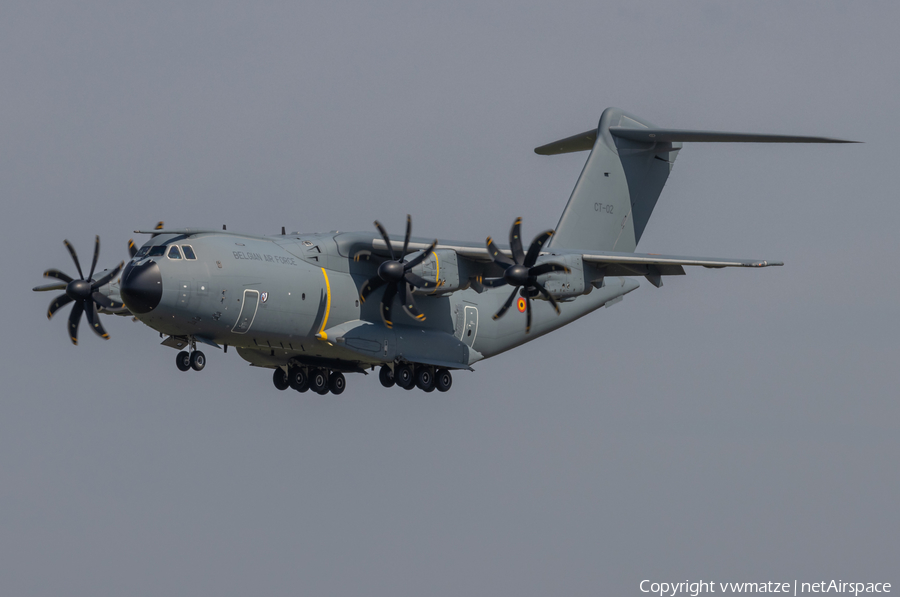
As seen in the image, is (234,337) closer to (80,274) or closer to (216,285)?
(216,285)

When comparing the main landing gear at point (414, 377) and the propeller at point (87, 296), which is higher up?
the propeller at point (87, 296)

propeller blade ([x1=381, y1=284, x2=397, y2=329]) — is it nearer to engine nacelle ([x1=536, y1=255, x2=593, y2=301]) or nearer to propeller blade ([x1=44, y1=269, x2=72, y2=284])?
engine nacelle ([x1=536, y1=255, x2=593, y2=301])

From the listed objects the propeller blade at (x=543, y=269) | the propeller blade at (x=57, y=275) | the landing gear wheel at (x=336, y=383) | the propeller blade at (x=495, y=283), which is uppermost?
the propeller blade at (x=543, y=269)

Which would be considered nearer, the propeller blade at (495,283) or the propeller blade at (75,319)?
the propeller blade at (495,283)

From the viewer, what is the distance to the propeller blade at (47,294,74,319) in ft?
83.7

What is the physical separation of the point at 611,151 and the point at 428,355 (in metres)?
7.95

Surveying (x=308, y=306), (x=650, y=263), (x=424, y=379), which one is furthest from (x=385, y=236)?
(x=650, y=263)

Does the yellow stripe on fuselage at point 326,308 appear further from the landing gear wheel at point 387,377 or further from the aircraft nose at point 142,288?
the aircraft nose at point 142,288

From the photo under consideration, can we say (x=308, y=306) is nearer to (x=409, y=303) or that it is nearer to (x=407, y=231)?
(x=409, y=303)

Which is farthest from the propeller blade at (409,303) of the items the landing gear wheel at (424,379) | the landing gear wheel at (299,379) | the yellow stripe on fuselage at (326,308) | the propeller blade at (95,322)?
the propeller blade at (95,322)

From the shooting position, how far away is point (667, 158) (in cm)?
3053

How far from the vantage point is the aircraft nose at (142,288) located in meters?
21.9

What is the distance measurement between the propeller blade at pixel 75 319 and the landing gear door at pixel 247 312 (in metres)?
4.01

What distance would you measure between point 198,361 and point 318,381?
4.34 metres
